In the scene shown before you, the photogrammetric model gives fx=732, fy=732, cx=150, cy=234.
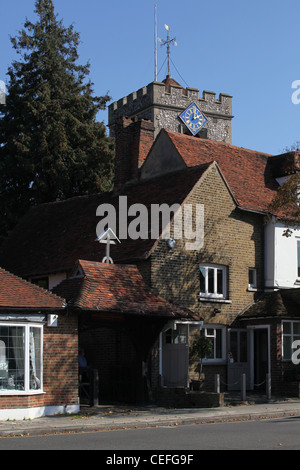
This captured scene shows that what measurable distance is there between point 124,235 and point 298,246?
7197 mm

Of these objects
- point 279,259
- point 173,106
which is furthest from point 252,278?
point 173,106

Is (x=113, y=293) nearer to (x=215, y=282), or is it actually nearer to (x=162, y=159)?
(x=215, y=282)

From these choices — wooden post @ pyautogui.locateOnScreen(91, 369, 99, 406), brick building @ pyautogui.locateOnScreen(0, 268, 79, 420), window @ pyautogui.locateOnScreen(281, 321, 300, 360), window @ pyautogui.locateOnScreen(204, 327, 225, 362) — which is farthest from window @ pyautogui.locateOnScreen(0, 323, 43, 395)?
window @ pyautogui.locateOnScreen(281, 321, 300, 360)

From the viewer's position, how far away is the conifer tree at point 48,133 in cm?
3922

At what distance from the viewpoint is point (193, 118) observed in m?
55.2

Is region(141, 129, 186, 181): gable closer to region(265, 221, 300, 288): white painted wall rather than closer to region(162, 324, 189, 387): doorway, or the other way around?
region(265, 221, 300, 288): white painted wall

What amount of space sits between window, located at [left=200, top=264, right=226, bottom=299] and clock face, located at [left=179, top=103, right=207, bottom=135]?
1134 inches

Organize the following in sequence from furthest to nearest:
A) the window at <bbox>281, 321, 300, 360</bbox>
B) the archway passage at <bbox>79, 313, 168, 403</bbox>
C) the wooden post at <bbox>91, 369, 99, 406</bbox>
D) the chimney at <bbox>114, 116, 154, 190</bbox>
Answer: the chimney at <bbox>114, 116, 154, 190</bbox> < the window at <bbox>281, 321, 300, 360</bbox> < the archway passage at <bbox>79, 313, 168, 403</bbox> < the wooden post at <bbox>91, 369, 99, 406</bbox>

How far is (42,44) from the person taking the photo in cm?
4234

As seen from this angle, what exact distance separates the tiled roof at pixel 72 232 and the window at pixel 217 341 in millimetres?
4196

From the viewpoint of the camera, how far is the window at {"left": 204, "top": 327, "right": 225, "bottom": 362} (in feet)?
87.0

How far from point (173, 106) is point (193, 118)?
1766 mm
